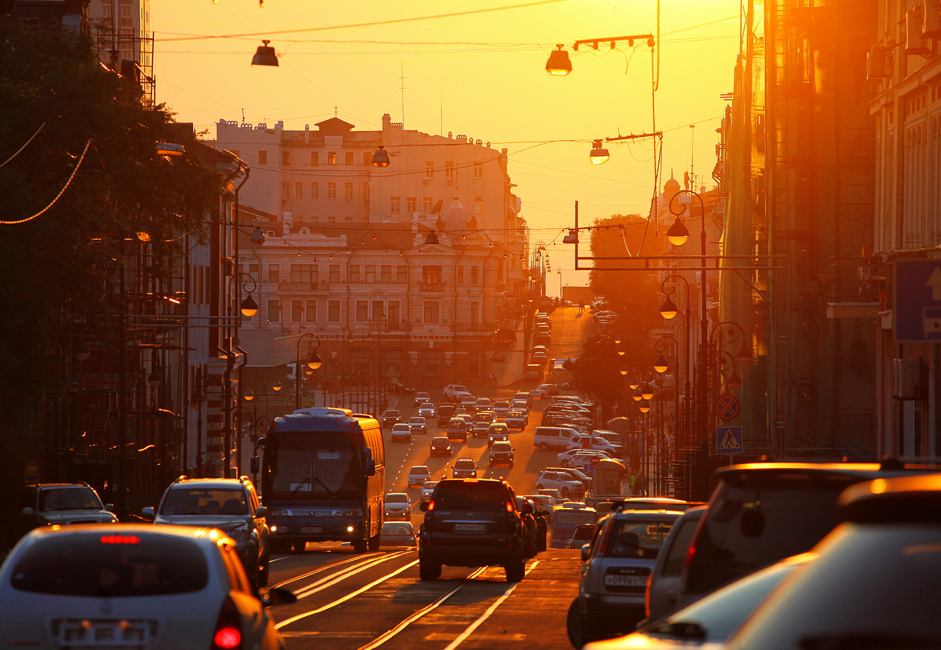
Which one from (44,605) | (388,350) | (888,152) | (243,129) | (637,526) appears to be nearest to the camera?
(44,605)

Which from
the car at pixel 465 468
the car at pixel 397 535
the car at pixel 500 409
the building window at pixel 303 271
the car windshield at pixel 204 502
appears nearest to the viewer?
the car windshield at pixel 204 502

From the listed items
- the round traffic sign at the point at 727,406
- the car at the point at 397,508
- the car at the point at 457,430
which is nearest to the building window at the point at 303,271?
the car at the point at 457,430

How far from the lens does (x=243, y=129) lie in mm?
156250

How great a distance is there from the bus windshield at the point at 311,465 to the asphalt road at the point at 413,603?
5.40ft

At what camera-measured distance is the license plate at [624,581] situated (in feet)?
45.7

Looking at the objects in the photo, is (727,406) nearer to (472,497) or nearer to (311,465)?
(311,465)

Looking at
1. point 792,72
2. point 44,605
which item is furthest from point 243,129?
point 44,605

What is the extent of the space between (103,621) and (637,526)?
24.7 feet

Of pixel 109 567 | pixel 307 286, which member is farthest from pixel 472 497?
pixel 307 286

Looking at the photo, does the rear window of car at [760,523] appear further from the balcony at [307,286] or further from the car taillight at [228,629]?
the balcony at [307,286]

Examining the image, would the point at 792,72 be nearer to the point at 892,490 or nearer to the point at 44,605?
the point at 44,605

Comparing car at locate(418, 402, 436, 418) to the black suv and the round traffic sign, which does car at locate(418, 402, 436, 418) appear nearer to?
the round traffic sign

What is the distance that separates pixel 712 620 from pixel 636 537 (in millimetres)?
8571

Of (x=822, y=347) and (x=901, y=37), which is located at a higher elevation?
(x=901, y=37)
